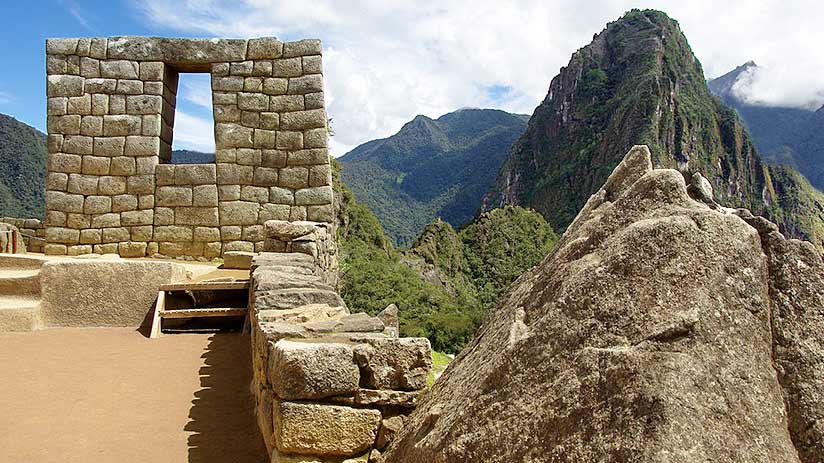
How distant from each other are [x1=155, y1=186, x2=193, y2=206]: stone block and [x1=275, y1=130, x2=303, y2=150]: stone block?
4.23 ft

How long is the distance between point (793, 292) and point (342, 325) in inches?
70.1

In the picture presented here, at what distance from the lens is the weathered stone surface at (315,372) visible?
2.26m

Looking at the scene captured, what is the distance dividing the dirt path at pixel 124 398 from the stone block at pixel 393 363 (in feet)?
3.11

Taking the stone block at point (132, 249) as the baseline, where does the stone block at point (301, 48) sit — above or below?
above

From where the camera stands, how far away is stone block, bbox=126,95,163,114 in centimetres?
786

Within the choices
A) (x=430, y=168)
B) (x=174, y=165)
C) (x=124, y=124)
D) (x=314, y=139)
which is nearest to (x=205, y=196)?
(x=174, y=165)

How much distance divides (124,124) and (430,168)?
8435 cm

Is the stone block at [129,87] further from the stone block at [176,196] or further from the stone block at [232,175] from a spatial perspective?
the stone block at [232,175]

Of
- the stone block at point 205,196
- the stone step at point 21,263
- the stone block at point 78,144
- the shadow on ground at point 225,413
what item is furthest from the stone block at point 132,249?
the shadow on ground at point 225,413

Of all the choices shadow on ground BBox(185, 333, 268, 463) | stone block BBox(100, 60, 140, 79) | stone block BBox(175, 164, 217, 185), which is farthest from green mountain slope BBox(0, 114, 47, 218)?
shadow on ground BBox(185, 333, 268, 463)

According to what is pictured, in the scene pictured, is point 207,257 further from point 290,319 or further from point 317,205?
point 290,319

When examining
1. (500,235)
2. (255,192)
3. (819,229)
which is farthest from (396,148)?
(255,192)

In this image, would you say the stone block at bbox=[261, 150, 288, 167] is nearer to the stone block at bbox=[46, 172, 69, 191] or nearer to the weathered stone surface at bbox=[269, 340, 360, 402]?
the stone block at bbox=[46, 172, 69, 191]

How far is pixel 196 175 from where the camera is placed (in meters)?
7.79
